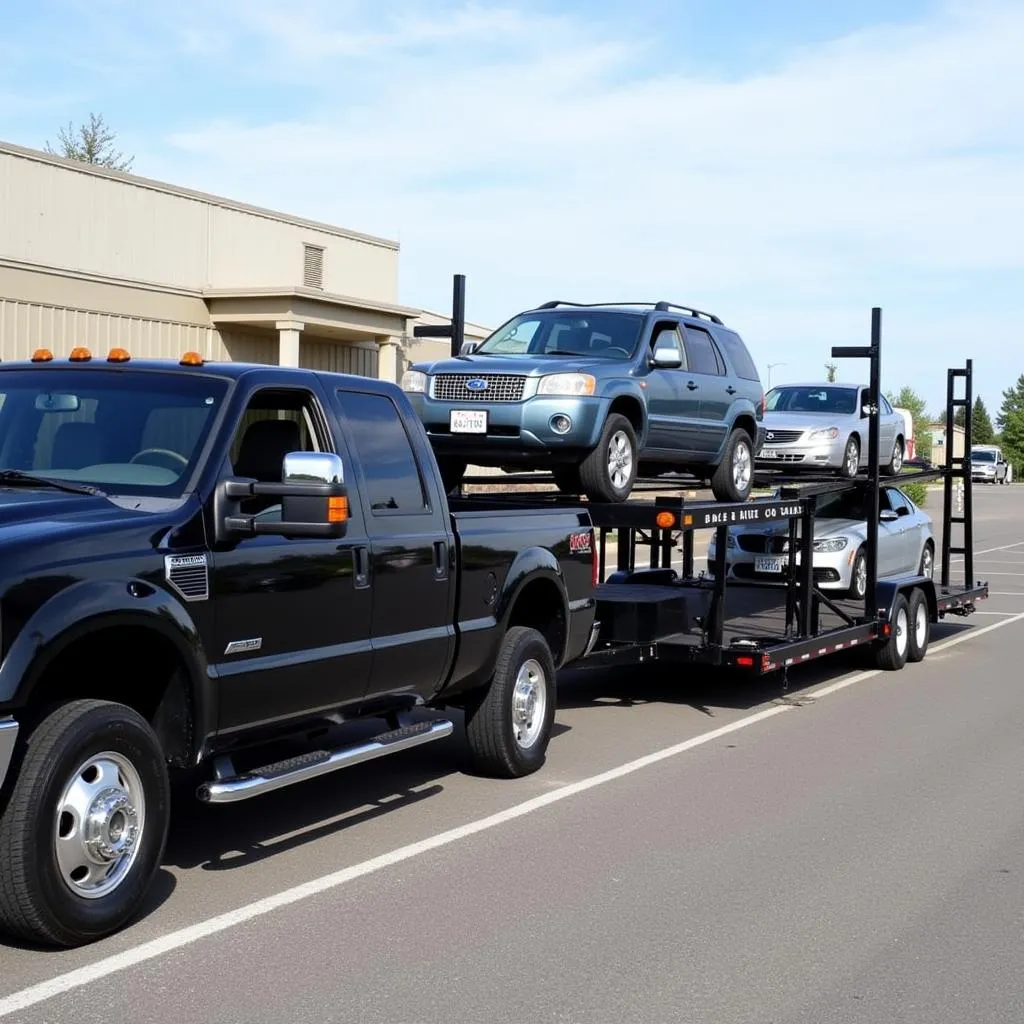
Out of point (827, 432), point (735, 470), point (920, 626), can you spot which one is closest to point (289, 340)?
point (827, 432)

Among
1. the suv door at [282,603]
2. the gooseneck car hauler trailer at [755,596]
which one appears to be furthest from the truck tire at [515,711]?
the suv door at [282,603]

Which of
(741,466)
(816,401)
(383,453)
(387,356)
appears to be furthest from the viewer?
(387,356)

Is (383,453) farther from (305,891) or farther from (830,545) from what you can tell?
(830,545)

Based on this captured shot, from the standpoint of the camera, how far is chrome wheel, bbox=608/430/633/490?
10.9 metres

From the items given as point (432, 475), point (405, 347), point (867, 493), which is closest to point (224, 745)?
point (432, 475)

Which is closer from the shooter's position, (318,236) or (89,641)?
(89,641)

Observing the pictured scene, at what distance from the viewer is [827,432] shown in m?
14.8

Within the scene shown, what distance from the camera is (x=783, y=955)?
5.56 m

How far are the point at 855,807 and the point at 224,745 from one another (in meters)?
3.58

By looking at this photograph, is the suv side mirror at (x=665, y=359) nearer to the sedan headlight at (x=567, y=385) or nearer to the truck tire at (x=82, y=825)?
the sedan headlight at (x=567, y=385)

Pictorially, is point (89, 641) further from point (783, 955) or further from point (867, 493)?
point (867, 493)

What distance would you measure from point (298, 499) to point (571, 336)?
6.21 m

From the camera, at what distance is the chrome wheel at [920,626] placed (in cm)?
1410

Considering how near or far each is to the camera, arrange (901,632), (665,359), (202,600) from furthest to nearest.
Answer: (901,632), (665,359), (202,600)
